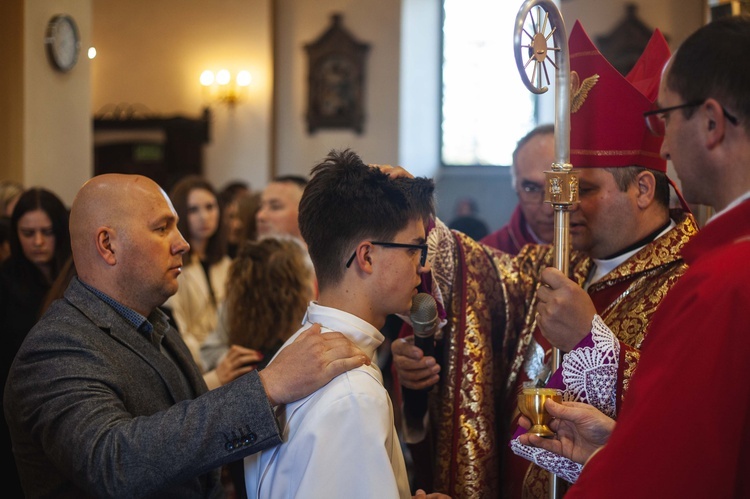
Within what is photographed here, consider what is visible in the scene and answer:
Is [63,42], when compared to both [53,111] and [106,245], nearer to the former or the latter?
[53,111]

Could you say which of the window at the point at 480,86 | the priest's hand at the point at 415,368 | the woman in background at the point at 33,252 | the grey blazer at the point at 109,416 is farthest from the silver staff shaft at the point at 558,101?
the window at the point at 480,86

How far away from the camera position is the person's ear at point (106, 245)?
2.17 meters

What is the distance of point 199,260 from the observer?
5.36 meters

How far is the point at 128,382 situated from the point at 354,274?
612mm

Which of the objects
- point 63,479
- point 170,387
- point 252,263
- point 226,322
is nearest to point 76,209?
point 170,387

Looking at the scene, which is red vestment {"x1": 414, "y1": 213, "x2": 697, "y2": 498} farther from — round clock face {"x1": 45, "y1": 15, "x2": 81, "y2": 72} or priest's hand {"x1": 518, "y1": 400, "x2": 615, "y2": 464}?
round clock face {"x1": 45, "y1": 15, "x2": 81, "y2": 72}

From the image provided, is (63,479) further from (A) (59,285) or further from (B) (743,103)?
(B) (743,103)

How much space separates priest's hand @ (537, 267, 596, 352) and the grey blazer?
0.70 meters

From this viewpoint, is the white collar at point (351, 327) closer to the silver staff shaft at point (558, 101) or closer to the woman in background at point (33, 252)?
the silver staff shaft at point (558, 101)

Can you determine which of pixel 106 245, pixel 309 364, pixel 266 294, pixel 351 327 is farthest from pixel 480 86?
pixel 309 364

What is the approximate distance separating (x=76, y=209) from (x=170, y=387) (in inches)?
20.6

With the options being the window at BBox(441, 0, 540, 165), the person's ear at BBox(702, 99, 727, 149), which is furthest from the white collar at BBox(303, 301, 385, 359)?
the window at BBox(441, 0, 540, 165)

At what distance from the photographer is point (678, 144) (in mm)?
1485

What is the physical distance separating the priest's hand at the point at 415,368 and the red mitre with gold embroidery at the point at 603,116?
714mm
